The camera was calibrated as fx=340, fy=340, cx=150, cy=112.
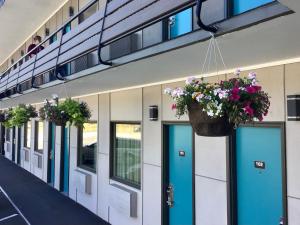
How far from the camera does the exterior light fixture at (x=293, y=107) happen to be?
12.7 ft

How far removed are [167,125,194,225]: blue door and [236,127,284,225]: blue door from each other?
1.08 metres

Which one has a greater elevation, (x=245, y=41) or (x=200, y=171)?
(x=245, y=41)

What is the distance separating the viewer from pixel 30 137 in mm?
16359

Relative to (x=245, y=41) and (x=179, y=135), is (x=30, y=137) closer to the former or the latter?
(x=179, y=135)

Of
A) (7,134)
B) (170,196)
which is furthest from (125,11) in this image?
(7,134)

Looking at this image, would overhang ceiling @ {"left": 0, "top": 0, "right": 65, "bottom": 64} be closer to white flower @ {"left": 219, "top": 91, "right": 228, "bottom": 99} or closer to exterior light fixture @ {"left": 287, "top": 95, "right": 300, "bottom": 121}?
exterior light fixture @ {"left": 287, "top": 95, "right": 300, "bottom": 121}

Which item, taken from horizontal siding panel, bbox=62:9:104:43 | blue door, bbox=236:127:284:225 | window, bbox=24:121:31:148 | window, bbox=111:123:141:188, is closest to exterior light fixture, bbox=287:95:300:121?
blue door, bbox=236:127:284:225

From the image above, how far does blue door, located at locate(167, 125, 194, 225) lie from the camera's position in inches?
224

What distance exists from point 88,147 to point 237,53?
6.73 metres

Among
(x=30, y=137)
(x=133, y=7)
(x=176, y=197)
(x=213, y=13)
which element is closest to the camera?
(x=213, y=13)

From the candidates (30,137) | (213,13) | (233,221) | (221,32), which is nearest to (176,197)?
(233,221)

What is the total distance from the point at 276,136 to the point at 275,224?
43.3 inches

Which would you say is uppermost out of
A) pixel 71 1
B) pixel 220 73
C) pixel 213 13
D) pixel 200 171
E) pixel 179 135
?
pixel 71 1

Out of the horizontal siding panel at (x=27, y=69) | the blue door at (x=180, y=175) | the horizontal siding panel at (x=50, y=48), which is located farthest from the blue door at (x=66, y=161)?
the blue door at (x=180, y=175)
